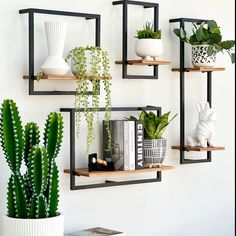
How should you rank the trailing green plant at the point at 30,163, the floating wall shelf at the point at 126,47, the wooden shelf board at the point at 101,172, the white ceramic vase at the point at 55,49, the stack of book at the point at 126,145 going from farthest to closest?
the floating wall shelf at the point at 126,47
the stack of book at the point at 126,145
the wooden shelf board at the point at 101,172
the white ceramic vase at the point at 55,49
the trailing green plant at the point at 30,163

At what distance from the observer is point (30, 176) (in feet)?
9.76

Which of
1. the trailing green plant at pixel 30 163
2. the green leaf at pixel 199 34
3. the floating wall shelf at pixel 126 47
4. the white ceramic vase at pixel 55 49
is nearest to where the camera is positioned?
the trailing green plant at pixel 30 163

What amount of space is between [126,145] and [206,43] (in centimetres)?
75

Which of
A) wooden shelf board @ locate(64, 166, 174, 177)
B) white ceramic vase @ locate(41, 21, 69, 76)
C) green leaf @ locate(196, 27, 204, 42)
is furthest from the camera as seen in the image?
green leaf @ locate(196, 27, 204, 42)

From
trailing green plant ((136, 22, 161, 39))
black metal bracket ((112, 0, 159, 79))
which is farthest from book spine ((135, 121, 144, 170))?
trailing green plant ((136, 22, 161, 39))

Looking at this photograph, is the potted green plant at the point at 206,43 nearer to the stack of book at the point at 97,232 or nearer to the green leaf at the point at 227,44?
the green leaf at the point at 227,44

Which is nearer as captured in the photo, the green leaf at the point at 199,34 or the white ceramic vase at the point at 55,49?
the white ceramic vase at the point at 55,49

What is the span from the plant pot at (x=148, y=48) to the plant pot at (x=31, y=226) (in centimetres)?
97

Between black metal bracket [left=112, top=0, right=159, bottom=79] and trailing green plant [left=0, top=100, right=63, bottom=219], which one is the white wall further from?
trailing green plant [left=0, top=100, right=63, bottom=219]

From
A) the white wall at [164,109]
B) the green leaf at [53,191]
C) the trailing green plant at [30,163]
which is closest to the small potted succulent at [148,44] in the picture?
the white wall at [164,109]

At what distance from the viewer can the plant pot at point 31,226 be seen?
2.94 metres

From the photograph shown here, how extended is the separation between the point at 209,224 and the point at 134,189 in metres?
0.63

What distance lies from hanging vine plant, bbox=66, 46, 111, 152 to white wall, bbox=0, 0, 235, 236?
0.29 ft

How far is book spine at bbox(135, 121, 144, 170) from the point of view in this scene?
343cm
